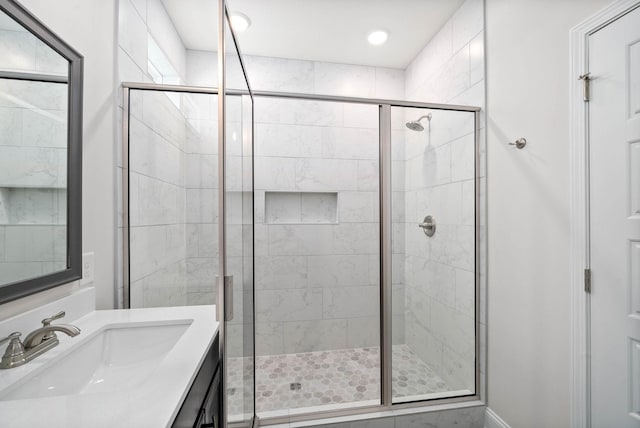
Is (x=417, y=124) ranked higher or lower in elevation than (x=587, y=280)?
higher

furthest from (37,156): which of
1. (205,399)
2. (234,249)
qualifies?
(205,399)

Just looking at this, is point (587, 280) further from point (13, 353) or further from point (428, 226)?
point (13, 353)

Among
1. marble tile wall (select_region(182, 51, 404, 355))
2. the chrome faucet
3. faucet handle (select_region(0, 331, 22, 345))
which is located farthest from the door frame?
faucet handle (select_region(0, 331, 22, 345))

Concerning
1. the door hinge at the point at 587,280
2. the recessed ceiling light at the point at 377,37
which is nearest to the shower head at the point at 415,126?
the recessed ceiling light at the point at 377,37

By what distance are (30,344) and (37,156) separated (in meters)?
0.55

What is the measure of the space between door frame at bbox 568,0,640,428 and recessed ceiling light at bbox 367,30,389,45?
51.3 inches

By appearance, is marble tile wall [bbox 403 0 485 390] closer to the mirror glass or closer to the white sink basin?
the white sink basin

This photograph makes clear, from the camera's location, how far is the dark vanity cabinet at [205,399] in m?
0.65

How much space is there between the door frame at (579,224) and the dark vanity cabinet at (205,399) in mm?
1405

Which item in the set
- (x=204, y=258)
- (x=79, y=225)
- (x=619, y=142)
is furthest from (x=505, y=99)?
(x=79, y=225)

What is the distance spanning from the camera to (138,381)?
2.75 feet

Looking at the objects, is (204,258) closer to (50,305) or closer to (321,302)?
(50,305)

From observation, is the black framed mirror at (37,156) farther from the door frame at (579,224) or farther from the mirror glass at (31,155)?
the door frame at (579,224)

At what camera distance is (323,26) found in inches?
81.4
